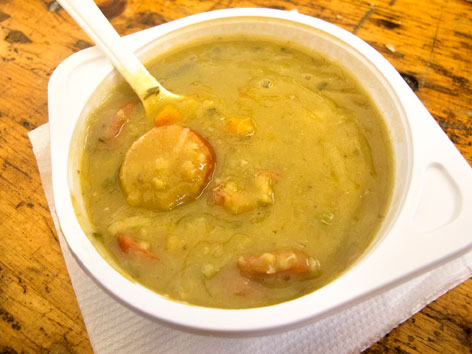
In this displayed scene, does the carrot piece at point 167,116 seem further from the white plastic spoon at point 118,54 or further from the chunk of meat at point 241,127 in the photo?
the chunk of meat at point 241,127

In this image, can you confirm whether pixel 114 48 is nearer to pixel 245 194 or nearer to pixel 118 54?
pixel 118 54

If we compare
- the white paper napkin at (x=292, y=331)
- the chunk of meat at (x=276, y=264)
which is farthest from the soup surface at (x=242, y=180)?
the white paper napkin at (x=292, y=331)

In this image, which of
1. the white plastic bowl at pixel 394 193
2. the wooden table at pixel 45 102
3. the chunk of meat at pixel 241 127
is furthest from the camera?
the chunk of meat at pixel 241 127

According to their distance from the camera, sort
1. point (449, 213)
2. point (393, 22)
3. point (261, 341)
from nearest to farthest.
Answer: point (449, 213) → point (261, 341) → point (393, 22)

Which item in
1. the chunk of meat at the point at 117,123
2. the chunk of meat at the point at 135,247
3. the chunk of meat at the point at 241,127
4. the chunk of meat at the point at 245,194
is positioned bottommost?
the chunk of meat at the point at 245,194

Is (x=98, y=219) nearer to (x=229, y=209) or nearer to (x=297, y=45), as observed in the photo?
(x=229, y=209)

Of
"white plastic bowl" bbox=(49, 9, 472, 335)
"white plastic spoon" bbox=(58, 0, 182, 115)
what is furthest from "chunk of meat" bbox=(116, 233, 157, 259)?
"white plastic spoon" bbox=(58, 0, 182, 115)

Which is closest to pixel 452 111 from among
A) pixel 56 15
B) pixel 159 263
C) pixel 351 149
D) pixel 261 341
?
pixel 351 149

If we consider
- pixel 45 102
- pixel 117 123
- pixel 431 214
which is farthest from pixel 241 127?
pixel 45 102
